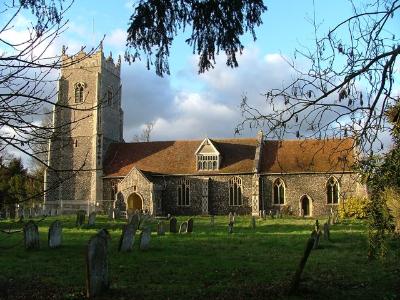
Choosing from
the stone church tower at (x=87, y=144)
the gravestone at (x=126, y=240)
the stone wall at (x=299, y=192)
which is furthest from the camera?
the stone church tower at (x=87, y=144)

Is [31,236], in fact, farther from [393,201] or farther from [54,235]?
[393,201]

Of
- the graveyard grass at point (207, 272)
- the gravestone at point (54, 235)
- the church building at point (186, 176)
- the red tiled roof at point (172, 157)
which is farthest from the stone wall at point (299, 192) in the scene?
the gravestone at point (54, 235)

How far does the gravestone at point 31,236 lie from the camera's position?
12.7 metres

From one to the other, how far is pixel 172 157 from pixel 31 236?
27.1 m

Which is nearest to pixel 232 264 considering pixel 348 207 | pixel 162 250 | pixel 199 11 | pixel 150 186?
pixel 162 250

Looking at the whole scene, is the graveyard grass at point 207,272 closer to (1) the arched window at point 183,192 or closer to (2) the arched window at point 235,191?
(2) the arched window at point 235,191

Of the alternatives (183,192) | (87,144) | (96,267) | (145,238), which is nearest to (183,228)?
(145,238)

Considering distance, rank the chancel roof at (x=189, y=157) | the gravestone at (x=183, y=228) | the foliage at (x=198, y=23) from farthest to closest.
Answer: the chancel roof at (x=189, y=157), the gravestone at (x=183, y=228), the foliage at (x=198, y=23)

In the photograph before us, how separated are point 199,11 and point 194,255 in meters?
7.50

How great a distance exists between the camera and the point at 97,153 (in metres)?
39.7

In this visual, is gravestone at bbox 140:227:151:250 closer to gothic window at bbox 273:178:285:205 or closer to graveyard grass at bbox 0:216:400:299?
graveyard grass at bbox 0:216:400:299

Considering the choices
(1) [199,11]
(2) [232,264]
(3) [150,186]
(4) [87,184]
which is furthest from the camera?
(4) [87,184]

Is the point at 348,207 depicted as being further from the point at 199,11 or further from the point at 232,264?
the point at 199,11

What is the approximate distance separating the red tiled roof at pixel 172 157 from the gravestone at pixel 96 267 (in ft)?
97.8
